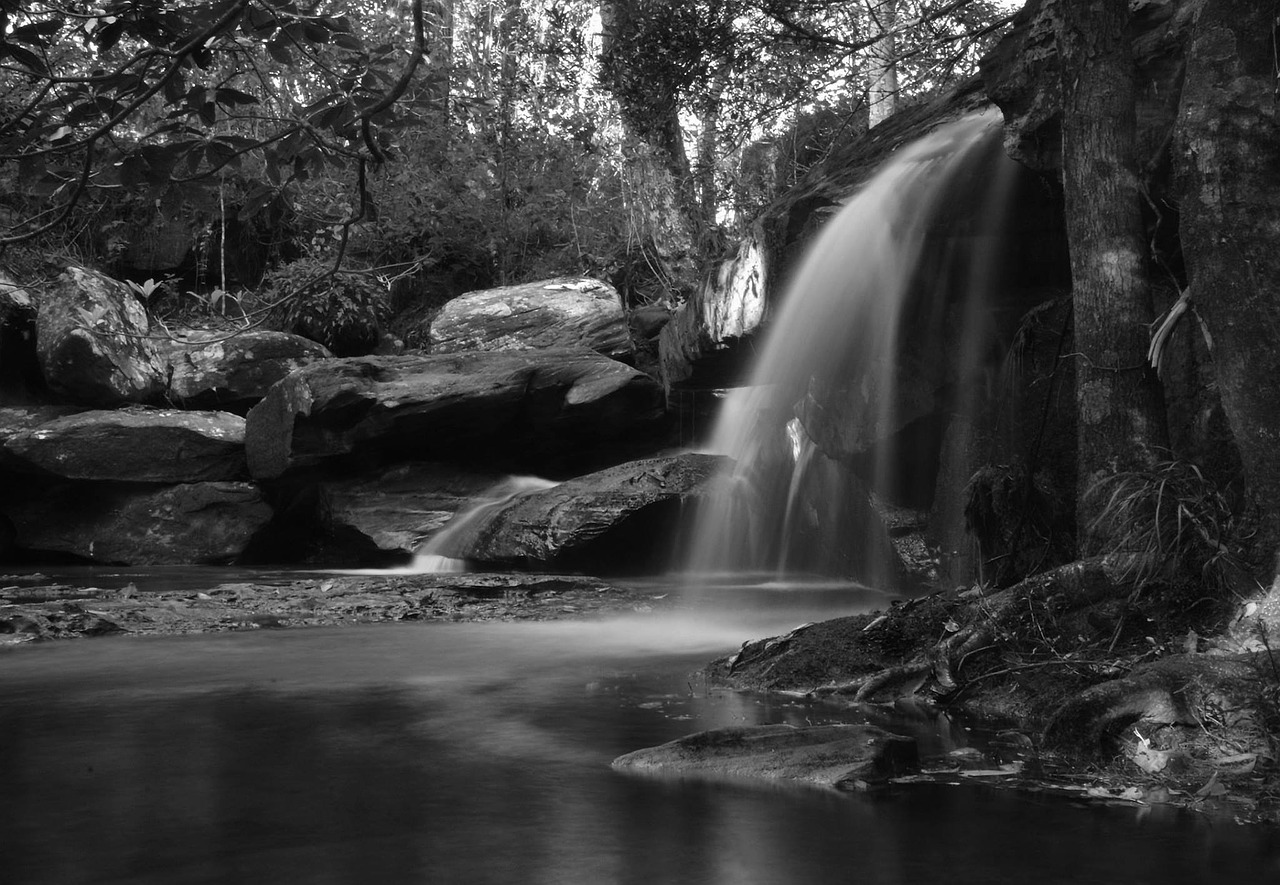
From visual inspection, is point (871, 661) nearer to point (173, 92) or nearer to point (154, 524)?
point (173, 92)

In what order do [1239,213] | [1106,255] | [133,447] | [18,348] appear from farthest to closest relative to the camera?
[18,348] < [133,447] < [1106,255] < [1239,213]

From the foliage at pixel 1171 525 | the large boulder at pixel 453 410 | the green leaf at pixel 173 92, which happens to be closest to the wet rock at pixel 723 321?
the large boulder at pixel 453 410

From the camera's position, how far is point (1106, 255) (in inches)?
196

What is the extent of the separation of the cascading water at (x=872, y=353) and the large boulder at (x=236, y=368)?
750 centimetres

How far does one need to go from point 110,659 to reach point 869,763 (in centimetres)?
425

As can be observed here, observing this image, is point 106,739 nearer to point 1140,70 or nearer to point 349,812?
point 349,812

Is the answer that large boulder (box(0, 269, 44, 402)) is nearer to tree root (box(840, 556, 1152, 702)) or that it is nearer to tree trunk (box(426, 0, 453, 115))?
tree trunk (box(426, 0, 453, 115))

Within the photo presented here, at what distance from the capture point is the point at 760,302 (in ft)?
31.0

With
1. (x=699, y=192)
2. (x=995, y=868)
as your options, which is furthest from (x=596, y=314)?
(x=995, y=868)

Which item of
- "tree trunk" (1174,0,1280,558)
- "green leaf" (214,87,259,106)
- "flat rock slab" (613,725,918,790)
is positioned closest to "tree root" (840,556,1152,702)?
"tree trunk" (1174,0,1280,558)

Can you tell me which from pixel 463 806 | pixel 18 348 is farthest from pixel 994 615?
pixel 18 348

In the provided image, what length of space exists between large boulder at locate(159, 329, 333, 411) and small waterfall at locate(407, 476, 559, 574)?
14.1 ft

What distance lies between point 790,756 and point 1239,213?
248 cm

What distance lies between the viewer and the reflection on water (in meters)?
2.65
